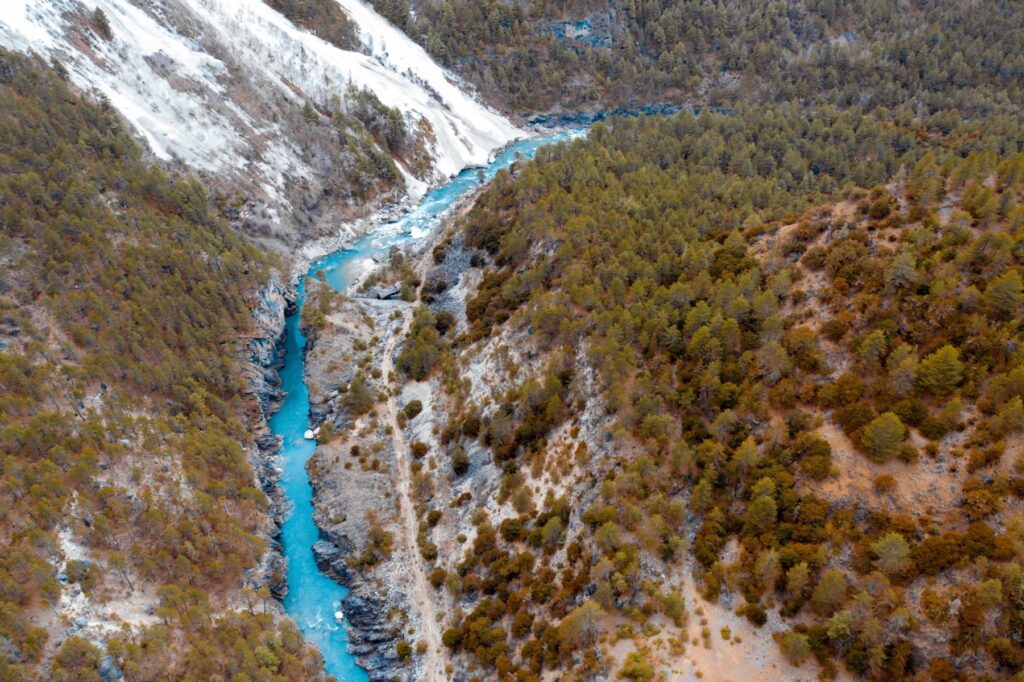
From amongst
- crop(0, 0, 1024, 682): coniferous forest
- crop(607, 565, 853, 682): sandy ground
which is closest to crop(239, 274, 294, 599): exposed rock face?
crop(0, 0, 1024, 682): coniferous forest

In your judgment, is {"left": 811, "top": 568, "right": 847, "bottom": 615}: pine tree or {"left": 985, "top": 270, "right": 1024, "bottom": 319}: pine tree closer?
{"left": 811, "top": 568, "right": 847, "bottom": 615}: pine tree

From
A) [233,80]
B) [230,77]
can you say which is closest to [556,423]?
[233,80]

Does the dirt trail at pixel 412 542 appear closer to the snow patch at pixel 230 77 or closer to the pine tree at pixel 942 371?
the pine tree at pixel 942 371

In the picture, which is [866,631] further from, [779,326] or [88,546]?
[88,546]

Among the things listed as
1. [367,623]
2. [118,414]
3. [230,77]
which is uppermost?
[230,77]

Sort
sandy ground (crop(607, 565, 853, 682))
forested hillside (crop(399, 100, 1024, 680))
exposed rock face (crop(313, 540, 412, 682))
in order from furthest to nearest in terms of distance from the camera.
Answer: exposed rock face (crop(313, 540, 412, 682))
sandy ground (crop(607, 565, 853, 682))
forested hillside (crop(399, 100, 1024, 680))

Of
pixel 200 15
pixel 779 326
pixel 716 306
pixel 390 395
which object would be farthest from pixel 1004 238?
pixel 200 15

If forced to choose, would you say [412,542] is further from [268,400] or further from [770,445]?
[770,445]

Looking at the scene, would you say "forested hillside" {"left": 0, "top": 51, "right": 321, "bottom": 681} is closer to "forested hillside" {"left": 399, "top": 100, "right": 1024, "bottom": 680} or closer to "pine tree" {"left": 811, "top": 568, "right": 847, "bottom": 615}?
"forested hillside" {"left": 399, "top": 100, "right": 1024, "bottom": 680}
